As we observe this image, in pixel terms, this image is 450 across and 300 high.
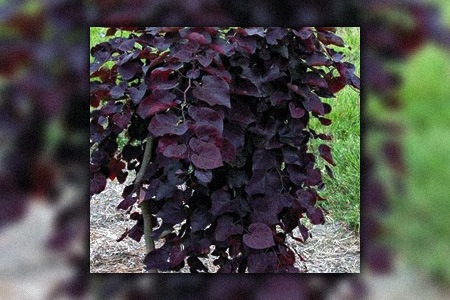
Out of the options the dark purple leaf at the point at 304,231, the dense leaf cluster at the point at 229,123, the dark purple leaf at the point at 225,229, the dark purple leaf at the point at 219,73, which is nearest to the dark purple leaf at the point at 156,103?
the dense leaf cluster at the point at 229,123

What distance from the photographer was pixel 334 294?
1.77 metres

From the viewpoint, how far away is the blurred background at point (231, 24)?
1.67 meters

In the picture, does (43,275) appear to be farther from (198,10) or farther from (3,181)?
(198,10)

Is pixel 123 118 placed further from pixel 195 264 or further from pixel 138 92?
pixel 195 264

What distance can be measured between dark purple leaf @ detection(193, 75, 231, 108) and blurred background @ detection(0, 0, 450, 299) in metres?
0.15

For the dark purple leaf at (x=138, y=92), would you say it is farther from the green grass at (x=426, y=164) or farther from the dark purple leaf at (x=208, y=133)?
the green grass at (x=426, y=164)

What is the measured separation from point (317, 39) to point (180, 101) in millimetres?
388

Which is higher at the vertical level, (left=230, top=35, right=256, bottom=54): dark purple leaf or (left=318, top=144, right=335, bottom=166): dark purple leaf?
(left=230, top=35, right=256, bottom=54): dark purple leaf

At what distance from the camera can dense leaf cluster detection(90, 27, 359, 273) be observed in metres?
1.68

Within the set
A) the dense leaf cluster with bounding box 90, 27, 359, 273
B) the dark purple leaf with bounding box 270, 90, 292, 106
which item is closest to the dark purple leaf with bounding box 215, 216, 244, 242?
the dense leaf cluster with bounding box 90, 27, 359, 273

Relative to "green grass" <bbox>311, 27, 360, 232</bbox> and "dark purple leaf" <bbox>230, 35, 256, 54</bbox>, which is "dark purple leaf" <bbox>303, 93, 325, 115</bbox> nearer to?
"green grass" <bbox>311, 27, 360, 232</bbox>

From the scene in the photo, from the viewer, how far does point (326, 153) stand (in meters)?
1.76

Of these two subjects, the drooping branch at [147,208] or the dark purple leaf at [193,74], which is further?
the drooping branch at [147,208]

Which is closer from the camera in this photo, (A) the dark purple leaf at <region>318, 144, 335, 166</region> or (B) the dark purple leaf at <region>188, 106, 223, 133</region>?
(B) the dark purple leaf at <region>188, 106, 223, 133</region>
